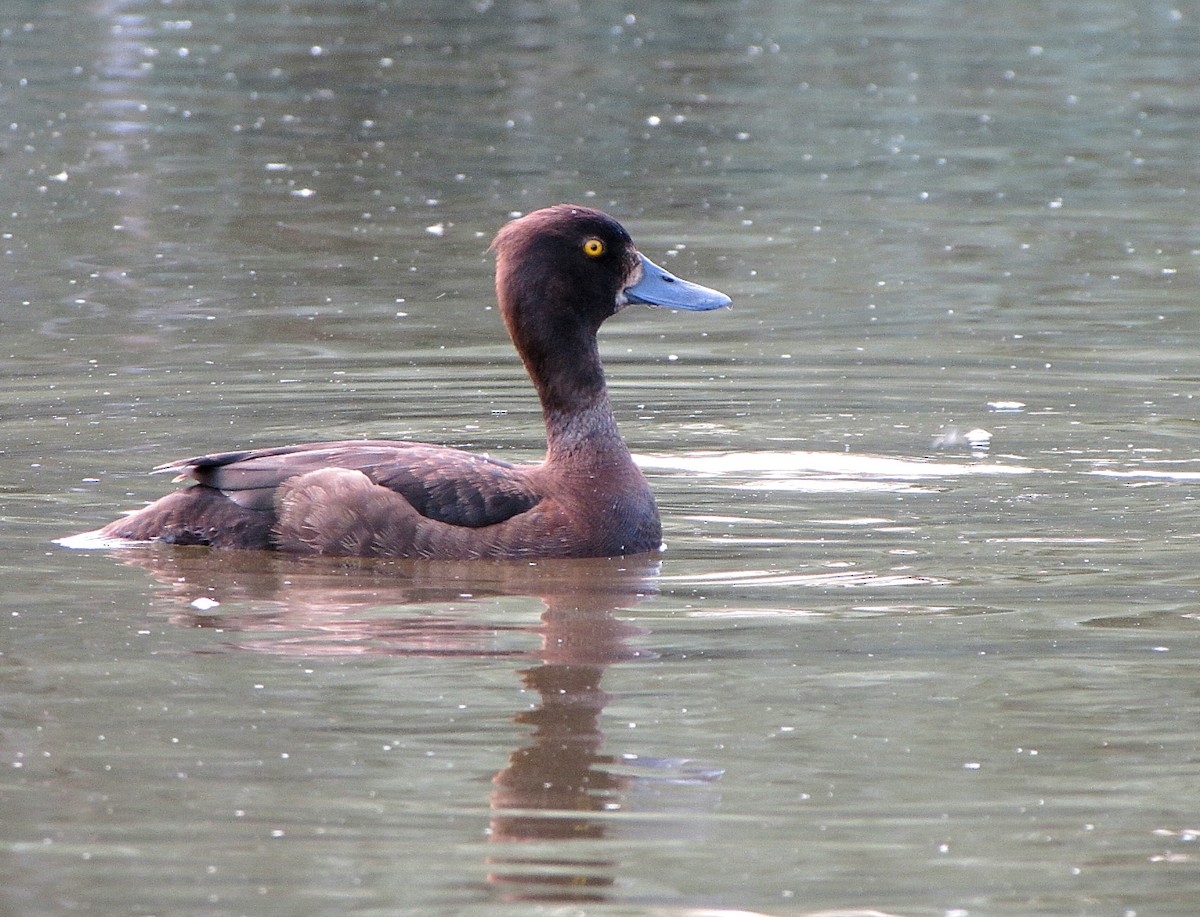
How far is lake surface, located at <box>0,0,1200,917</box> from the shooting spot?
17.9 ft

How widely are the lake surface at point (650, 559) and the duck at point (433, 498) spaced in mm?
150

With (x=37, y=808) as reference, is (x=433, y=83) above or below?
above

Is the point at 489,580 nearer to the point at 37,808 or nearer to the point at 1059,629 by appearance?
the point at 1059,629

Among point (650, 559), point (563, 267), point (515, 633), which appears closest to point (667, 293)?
point (563, 267)

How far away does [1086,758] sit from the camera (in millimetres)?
6090

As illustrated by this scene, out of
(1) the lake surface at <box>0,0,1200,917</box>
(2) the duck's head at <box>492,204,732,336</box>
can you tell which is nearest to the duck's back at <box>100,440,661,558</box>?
(1) the lake surface at <box>0,0,1200,917</box>

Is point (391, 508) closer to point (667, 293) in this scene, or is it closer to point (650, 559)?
point (650, 559)

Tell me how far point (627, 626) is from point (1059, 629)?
145 cm

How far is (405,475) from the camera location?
27.6 ft

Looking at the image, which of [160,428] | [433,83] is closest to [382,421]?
[160,428]

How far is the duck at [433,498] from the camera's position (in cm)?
840

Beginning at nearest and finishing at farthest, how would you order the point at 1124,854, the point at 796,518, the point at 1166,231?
the point at 1124,854
the point at 796,518
the point at 1166,231

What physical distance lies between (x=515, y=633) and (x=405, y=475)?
48.1 inches

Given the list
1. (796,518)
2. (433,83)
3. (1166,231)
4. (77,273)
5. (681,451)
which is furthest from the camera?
(433,83)
